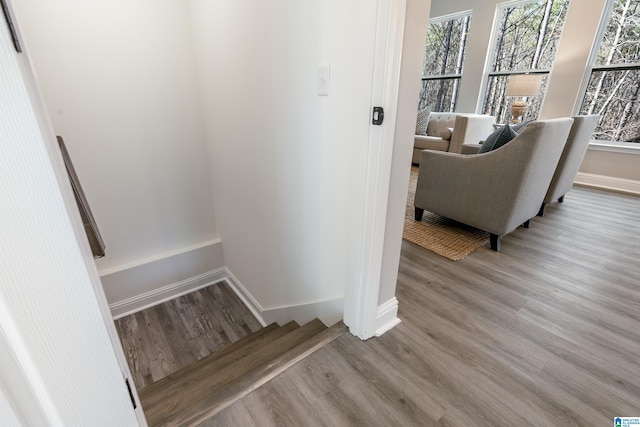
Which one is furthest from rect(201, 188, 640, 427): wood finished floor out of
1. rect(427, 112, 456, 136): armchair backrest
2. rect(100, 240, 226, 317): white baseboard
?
rect(427, 112, 456, 136): armchair backrest

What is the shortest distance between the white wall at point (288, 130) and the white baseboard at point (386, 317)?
222mm

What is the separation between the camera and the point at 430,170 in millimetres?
2408

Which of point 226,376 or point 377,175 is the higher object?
point 377,175

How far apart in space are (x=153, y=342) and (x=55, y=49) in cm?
187

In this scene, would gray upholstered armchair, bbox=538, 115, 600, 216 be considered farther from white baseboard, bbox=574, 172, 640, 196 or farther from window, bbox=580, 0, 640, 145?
window, bbox=580, 0, 640, 145

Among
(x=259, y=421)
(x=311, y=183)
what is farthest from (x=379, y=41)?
(x=259, y=421)

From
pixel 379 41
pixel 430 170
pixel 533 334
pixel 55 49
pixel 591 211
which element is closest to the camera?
pixel 379 41

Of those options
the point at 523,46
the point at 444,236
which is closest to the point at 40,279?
the point at 444,236

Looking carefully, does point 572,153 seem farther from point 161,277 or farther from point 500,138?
point 161,277

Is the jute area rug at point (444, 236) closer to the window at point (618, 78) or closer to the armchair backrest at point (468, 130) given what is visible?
the armchair backrest at point (468, 130)

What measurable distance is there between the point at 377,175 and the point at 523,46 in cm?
495

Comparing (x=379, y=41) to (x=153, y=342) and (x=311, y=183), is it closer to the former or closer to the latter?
(x=311, y=183)

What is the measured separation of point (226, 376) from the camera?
1410 millimetres

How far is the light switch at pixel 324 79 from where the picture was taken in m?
1.17
